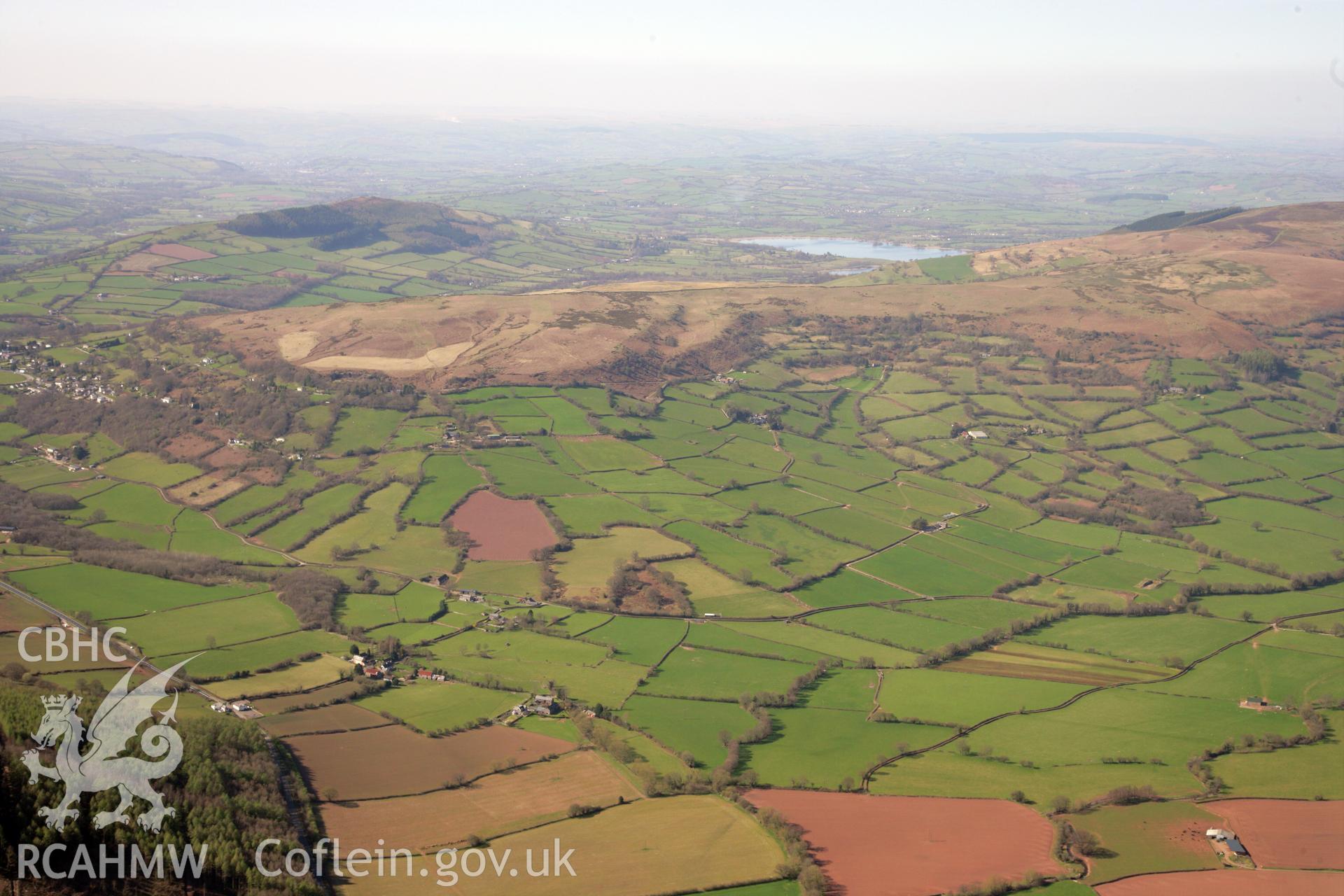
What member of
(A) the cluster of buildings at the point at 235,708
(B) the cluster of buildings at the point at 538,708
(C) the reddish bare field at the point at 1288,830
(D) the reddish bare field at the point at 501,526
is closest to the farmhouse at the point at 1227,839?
(C) the reddish bare field at the point at 1288,830

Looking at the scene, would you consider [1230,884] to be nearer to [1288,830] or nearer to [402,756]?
[1288,830]

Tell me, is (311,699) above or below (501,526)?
below

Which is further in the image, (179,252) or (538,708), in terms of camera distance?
Answer: (179,252)

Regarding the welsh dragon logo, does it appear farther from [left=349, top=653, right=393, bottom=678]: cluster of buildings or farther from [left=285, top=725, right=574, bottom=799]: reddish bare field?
[left=349, top=653, right=393, bottom=678]: cluster of buildings

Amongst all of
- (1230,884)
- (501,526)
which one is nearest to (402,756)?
(501,526)

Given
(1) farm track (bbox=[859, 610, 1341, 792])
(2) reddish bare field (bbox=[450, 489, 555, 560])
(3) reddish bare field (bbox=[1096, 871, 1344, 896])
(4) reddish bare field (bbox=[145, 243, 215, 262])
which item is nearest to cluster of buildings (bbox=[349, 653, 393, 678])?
(2) reddish bare field (bbox=[450, 489, 555, 560])

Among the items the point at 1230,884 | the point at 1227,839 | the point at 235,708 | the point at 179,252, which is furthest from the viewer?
the point at 179,252

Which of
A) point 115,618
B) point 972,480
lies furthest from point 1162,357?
point 115,618
